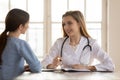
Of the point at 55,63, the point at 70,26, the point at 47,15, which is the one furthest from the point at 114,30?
the point at 55,63

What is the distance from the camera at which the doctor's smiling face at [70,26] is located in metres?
2.55

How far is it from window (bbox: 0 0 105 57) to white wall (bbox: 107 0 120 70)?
21 centimetres

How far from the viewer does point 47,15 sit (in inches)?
164

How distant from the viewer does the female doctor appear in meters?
2.49

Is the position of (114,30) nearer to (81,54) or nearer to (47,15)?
(47,15)

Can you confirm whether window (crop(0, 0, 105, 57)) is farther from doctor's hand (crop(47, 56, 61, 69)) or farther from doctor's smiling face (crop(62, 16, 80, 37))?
doctor's hand (crop(47, 56, 61, 69))

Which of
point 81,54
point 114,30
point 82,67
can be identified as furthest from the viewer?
point 114,30

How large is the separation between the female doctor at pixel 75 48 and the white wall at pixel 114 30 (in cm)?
154

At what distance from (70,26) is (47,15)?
1660 millimetres

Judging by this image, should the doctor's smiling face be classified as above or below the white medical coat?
above

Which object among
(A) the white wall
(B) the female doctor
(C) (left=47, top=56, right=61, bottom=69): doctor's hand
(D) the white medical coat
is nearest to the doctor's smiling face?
(B) the female doctor

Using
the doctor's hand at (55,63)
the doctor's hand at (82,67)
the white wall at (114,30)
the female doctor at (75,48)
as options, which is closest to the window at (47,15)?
the white wall at (114,30)

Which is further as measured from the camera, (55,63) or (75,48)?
(75,48)

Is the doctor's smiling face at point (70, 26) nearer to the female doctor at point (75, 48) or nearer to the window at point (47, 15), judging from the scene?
the female doctor at point (75, 48)
